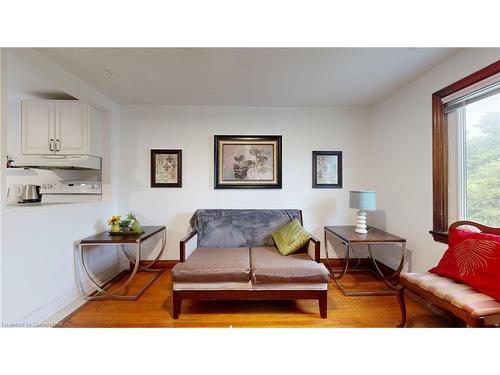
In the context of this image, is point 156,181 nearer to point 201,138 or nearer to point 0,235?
point 201,138

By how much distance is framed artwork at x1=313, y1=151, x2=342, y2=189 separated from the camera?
3113 mm

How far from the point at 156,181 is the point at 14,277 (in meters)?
1.68

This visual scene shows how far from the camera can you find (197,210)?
2904 millimetres

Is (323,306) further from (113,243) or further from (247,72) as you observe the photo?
(247,72)

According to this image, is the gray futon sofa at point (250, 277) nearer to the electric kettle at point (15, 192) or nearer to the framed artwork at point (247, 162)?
the framed artwork at point (247, 162)

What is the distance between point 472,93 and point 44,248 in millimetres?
3964

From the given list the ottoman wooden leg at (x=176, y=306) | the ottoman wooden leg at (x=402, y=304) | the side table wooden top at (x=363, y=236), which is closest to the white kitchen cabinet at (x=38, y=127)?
the ottoman wooden leg at (x=176, y=306)

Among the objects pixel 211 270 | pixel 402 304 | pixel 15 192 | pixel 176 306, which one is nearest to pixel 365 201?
pixel 402 304

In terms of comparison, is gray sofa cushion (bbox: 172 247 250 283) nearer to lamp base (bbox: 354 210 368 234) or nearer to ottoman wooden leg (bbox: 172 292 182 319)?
ottoman wooden leg (bbox: 172 292 182 319)

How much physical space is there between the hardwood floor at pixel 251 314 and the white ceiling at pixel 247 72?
2353 mm

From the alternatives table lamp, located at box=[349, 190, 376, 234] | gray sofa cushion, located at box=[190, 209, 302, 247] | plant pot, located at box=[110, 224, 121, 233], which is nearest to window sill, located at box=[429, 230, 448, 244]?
table lamp, located at box=[349, 190, 376, 234]
